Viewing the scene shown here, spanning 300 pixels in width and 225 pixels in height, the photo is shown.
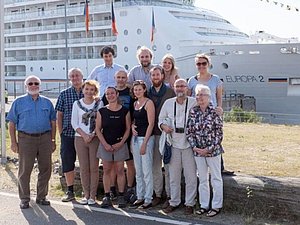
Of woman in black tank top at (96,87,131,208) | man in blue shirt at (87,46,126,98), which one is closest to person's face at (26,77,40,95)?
woman in black tank top at (96,87,131,208)

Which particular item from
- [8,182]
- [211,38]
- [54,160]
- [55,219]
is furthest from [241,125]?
[211,38]

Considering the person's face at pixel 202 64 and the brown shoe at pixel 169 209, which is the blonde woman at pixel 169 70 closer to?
the person's face at pixel 202 64

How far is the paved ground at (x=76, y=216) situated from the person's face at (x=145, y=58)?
1.93m

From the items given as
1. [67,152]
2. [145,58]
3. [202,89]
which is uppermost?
[145,58]

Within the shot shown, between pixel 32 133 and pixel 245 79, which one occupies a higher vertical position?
pixel 245 79

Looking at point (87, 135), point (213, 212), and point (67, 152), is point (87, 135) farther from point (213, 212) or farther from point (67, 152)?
point (213, 212)

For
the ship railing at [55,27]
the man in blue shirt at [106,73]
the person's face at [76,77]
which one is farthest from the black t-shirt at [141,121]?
the ship railing at [55,27]

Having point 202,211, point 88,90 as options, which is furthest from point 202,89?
point 88,90

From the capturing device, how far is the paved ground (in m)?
5.77

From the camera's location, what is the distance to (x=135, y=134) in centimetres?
621

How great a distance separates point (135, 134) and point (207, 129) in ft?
3.19

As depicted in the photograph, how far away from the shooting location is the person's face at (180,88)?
229 inches

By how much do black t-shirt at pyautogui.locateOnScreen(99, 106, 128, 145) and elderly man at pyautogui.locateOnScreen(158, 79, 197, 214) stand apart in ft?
1.80

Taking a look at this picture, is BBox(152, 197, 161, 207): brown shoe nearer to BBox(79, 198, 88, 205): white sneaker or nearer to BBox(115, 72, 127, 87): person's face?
BBox(79, 198, 88, 205): white sneaker
